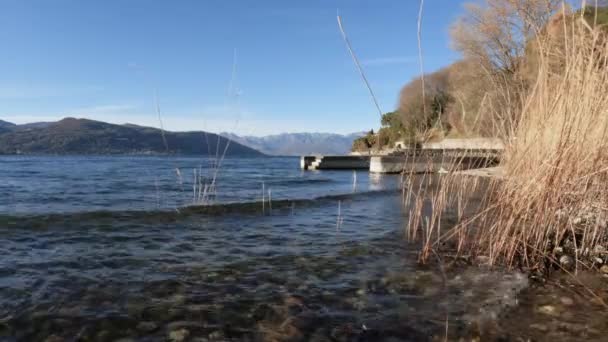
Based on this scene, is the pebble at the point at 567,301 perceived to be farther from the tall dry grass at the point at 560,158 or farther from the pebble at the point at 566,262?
Result: the pebble at the point at 566,262

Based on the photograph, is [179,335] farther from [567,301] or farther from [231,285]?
[567,301]

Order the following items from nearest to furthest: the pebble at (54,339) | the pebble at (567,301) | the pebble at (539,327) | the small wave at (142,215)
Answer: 1. the pebble at (54,339)
2. the pebble at (539,327)
3. the pebble at (567,301)
4. the small wave at (142,215)

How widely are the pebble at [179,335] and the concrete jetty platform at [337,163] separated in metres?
31.1

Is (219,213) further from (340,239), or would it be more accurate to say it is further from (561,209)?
(561,209)

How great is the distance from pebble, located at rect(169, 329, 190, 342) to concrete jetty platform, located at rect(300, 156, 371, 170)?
31100mm

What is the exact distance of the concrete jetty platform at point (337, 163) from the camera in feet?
111

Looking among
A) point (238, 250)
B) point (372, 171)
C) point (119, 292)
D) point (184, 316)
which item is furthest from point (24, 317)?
point (372, 171)

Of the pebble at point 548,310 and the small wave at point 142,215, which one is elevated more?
the pebble at point 548,310

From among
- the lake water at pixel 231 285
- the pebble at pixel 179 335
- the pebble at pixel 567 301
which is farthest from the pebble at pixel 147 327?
the pebble at pixel 567 301

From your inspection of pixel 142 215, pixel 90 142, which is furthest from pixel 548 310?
pixel 90 142

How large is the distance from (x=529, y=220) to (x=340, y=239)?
2.68 m

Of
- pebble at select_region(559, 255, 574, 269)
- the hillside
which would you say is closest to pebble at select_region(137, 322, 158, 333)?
pebble at select_region(559, 255, 574, 269)

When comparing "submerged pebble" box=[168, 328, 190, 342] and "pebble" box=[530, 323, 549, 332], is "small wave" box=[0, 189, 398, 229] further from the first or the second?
"pebble" box=[530, 323, 549, 332]

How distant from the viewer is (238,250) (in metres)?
4.94
